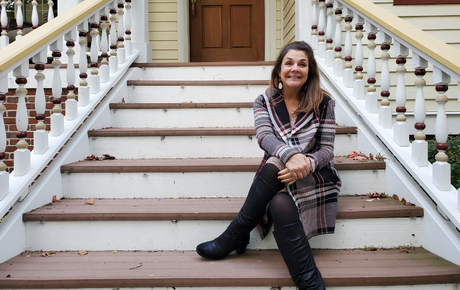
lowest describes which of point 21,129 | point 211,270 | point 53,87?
point 211,270

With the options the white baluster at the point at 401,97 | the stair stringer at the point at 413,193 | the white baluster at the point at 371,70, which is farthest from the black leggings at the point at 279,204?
the white baluster at the point at 371,70

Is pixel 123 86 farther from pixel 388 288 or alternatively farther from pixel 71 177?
pixel 388 288

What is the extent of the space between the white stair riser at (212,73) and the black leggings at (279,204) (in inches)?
74.9

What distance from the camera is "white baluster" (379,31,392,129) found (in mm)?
2006

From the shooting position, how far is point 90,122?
2430 mm

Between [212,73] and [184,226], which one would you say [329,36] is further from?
[184,226]

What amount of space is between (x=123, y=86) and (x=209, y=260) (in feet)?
6.23

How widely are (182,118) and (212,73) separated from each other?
32.0 inches

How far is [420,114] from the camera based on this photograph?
174cm

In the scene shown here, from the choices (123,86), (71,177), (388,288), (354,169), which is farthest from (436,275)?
(123,86)

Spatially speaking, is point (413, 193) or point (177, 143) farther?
point (177, 143)

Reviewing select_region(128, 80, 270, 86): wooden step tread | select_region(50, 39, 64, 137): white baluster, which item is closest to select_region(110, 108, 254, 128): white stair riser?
select_region(128, 80, 270, 86): wooden step tread

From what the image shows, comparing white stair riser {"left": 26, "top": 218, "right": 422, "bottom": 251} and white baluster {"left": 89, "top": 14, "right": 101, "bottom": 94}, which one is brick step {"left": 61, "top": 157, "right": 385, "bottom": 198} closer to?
white stair riser {"left": 26, "top": 218, "right": 422, "bottom": 251}

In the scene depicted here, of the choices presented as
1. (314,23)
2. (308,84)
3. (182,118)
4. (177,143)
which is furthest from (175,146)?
(314,23)
